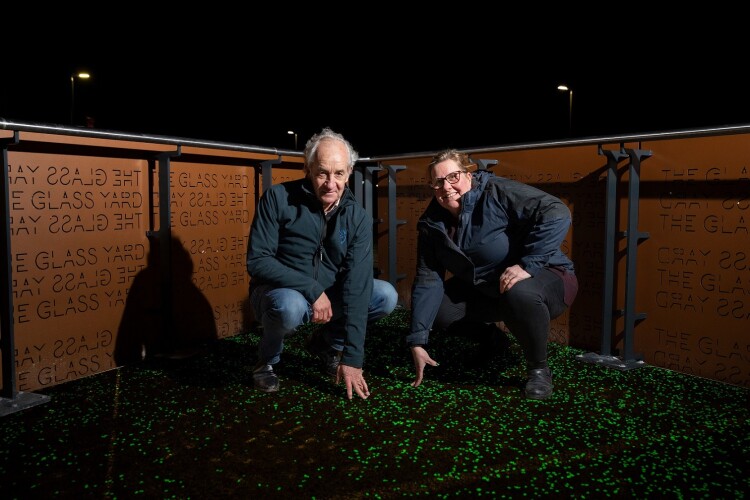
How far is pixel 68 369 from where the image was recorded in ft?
8.13

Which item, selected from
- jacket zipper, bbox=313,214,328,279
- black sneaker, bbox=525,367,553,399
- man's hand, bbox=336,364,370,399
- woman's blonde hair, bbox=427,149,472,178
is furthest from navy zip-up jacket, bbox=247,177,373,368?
black sneaker, bbox=525,367,553,399

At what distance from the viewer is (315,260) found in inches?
94.8

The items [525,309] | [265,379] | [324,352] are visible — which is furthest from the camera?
[324,352]

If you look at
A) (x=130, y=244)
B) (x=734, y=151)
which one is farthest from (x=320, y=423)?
(x=734, y=151)

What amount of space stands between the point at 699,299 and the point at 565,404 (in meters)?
0.82

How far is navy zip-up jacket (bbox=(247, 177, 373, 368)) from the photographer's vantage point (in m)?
2.30

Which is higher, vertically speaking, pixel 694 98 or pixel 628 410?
pixel 694 98

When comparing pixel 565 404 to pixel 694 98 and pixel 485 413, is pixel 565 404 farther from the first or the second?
pixel 694 98

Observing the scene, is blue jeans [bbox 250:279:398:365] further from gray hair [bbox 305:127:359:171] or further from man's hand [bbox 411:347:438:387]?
gray hair [bbox 305:127:359:171]

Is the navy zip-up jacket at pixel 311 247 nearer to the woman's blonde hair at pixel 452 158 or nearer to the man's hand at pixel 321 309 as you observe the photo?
the man's hand at pixel 321 309

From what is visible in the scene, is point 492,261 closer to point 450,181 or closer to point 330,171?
point 450,181

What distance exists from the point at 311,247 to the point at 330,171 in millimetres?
325

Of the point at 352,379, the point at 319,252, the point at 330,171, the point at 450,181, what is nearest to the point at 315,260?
the point at 319,252

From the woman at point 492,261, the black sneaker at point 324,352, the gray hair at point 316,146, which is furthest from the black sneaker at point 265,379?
the gray hair at point 316,146
